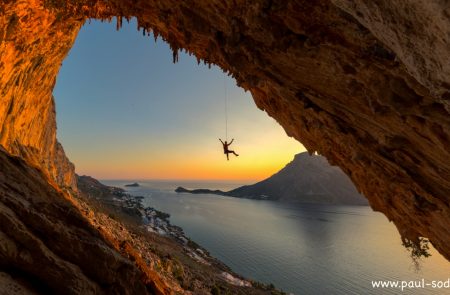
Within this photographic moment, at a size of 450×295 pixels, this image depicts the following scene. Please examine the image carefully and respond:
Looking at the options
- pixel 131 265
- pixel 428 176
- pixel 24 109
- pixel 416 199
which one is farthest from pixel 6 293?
pixel 24 109

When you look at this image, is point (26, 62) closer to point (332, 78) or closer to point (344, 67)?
point (332, 78)

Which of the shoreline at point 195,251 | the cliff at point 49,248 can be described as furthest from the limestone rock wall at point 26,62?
the shoreline at point 195,251

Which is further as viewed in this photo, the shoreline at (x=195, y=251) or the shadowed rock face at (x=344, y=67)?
the shoreline at (x=195, y=251)

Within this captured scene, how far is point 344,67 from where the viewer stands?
328 inches

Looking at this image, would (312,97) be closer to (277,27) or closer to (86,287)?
(277,27)

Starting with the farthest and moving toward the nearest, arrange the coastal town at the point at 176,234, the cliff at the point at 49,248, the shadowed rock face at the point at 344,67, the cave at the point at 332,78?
the coastal town at the point at 176,234, the cliff at the point at 49,248, the cave at the point at 332,78, the shadowed rock face at the point at 344,67

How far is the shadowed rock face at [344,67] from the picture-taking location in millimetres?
4621

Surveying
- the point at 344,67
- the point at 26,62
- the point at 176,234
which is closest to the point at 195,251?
the point at 176,234

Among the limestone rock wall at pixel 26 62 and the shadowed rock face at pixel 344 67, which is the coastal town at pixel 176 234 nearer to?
the limestone rock wall at pixel 26 62

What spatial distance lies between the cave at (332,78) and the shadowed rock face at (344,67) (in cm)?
3

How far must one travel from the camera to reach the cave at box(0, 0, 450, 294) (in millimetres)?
4730

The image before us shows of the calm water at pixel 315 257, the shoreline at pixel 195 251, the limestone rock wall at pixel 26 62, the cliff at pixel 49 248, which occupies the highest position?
the limestone rock wall at pixel 26 62

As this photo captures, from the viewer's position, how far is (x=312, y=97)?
10.9 meters

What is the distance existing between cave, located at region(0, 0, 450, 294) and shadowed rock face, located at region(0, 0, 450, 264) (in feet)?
0.11
